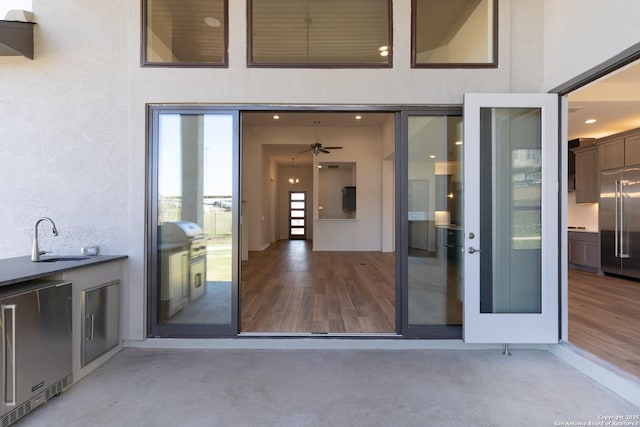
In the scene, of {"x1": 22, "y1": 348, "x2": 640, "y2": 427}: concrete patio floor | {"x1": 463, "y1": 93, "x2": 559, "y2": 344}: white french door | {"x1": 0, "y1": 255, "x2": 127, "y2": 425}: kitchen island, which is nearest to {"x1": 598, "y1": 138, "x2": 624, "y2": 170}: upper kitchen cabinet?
{"x1": 463, "y1": 93, "x2": 559, "y2": 344}: white french door

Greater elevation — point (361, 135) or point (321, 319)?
point (361, 135)

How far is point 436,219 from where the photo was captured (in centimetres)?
312

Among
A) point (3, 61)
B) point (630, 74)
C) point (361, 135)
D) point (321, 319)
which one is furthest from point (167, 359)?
point (361, 135)

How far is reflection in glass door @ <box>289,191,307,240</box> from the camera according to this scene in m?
14.7

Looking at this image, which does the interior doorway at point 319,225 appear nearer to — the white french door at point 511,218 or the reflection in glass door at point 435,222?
the reflection in glass door at point 435,222

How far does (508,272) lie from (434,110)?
1733 millimetres

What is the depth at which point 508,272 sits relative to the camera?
297 centimetres

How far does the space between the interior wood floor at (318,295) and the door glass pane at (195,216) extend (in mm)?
570

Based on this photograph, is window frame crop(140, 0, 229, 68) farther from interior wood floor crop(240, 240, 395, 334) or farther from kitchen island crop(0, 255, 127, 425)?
interior wood floor crop(240, 240, 395, 334)

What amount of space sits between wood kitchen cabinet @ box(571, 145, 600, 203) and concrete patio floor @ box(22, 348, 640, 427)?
520cm

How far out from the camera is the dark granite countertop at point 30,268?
1927mm

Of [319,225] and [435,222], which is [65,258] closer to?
[435,222]

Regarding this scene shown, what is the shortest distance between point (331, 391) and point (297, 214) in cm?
1260

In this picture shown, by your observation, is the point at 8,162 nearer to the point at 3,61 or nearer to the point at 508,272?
the point at 3,61
